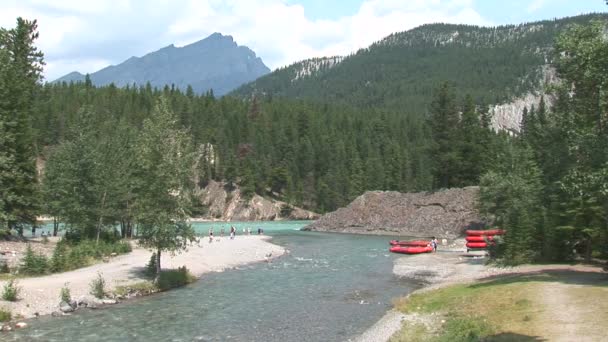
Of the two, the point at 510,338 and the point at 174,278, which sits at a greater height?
the point at 510,338

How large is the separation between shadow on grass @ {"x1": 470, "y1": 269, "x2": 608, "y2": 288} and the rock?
23.6 metres

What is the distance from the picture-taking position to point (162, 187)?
129 feet

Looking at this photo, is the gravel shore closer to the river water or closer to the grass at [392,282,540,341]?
the grass at [392,282,540,341]

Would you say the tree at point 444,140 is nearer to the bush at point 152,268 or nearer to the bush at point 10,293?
the bush at point 152,268

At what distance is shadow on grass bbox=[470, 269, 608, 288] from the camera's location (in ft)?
97.2

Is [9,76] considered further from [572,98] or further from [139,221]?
[572,98]

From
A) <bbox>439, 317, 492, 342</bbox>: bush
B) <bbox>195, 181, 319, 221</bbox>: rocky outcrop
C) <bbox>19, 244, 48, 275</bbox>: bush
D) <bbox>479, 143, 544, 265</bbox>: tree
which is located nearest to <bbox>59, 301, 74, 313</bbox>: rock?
<bbox>19, 244, 48, 275</bbox>: bush

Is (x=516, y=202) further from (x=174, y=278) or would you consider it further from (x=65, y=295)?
(x=65, y=295)

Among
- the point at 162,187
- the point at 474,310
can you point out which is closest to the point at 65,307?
the point at 162,187

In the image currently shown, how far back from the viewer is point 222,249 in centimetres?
6394

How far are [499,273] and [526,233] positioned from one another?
6.96 meters

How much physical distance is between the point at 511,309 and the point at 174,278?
25385mm

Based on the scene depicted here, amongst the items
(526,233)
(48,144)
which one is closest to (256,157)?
(48,144)

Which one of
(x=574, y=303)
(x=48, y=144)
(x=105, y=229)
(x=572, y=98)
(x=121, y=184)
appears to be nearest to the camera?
(x=574, y=303)
